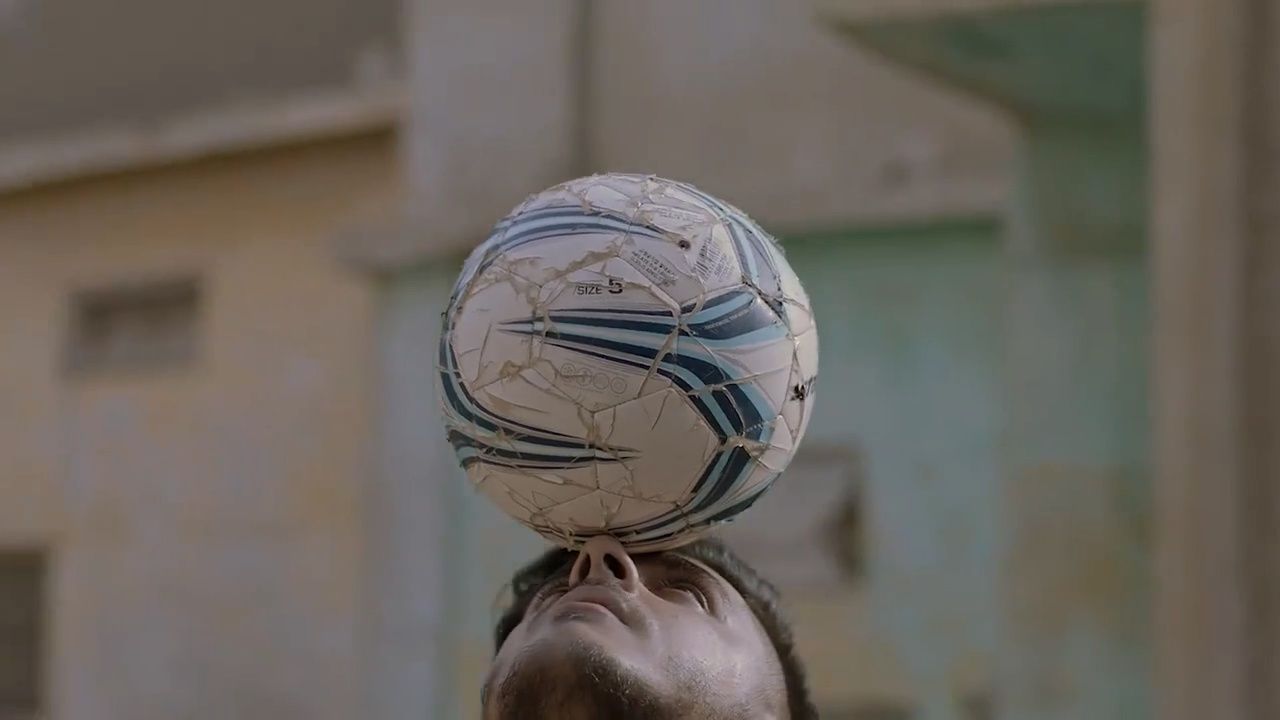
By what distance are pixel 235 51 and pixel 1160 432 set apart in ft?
34.8

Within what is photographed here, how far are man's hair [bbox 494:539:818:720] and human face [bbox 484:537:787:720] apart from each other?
0.23 ft

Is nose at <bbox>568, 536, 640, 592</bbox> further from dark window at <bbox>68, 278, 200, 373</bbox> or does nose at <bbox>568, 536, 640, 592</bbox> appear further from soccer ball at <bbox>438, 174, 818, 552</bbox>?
dark window at <bbox>68, 278, 200, 373</bbox>

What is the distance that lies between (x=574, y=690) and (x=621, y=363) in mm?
417

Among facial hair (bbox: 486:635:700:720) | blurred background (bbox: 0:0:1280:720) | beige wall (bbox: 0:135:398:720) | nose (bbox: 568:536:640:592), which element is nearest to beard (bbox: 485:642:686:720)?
facial hair (bbox: 486:635:700:720)

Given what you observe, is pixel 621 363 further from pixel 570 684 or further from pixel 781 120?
pixel 781 120

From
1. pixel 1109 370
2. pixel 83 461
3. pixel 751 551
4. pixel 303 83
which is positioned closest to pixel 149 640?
pixel 83 461

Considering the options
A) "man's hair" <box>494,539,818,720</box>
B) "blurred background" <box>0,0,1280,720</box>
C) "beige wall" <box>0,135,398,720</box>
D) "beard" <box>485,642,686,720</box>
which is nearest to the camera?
"beard" <box>485,642,686,720</box>

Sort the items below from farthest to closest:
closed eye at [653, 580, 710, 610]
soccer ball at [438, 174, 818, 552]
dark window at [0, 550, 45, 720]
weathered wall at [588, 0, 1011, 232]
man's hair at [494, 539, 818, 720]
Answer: dark window at [0, 550, 45, 720] < weathered wall at [588, 0, 1011, 232] < man's hair at [494, 539, 818, 720] < closed eye at [653, 580, 710, 610] < soccer ball at [438, 174, 818, 552]

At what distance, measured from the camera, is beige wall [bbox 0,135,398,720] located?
1341 cm

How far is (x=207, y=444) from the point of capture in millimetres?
13969

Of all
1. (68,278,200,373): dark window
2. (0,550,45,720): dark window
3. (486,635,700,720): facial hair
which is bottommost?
(0,550,45,720): dark window

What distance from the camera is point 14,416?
14.9 meters

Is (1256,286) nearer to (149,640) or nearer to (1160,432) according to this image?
(1160,432)

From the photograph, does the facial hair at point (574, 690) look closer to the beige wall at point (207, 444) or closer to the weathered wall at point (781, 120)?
the weathered wall at point (781, 120)
